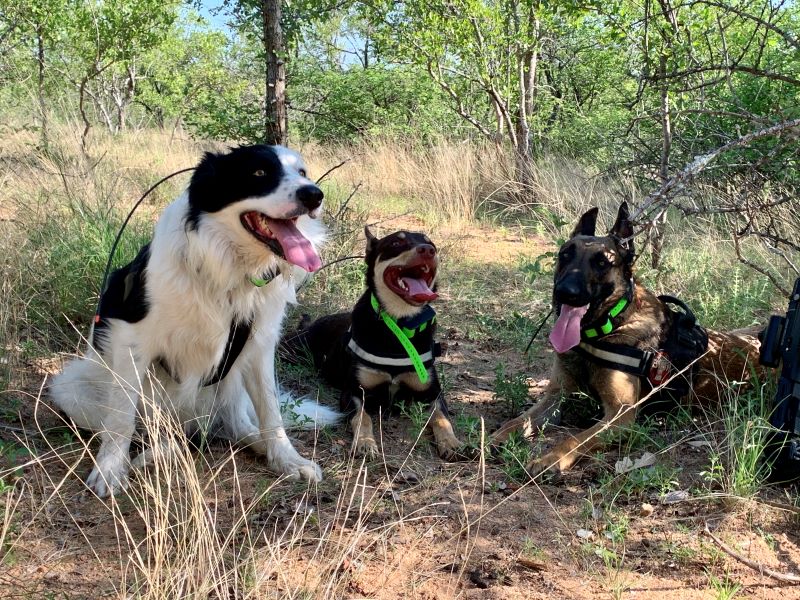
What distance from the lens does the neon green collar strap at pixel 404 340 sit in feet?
12.9

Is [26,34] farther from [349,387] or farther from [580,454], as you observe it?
[580,454]

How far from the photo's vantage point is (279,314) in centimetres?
344

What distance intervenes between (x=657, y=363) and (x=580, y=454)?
0.69m

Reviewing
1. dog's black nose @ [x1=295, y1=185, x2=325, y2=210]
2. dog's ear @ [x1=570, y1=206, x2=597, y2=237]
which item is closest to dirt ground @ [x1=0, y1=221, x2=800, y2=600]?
dog's black nose @ [x1=295, y1=185, x2=325, y2=210]

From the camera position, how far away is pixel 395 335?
4086 mm

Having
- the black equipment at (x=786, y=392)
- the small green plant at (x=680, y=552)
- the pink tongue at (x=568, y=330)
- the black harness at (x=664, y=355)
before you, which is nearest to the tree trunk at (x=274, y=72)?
the pink tongue at (x=568, y=330)

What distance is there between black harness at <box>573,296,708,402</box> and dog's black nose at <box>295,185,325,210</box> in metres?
1.78

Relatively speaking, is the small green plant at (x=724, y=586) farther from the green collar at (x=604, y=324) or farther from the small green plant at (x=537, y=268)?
the small green plant at (x=537, y=268)

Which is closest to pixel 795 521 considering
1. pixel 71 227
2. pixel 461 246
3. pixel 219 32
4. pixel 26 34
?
pixel 71 227

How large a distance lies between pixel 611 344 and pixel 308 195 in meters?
1.90

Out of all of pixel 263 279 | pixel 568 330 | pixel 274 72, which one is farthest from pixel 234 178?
pixel 274 72

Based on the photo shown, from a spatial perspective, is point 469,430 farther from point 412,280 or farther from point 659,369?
point 659,369

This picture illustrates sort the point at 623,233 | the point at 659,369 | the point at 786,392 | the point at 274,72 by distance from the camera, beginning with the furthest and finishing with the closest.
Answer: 1. the point at 274,72
2. the point at 623,233
3. the point at 659,369
4. the point at 786,392

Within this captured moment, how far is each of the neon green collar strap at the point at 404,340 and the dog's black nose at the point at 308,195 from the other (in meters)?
1.31
